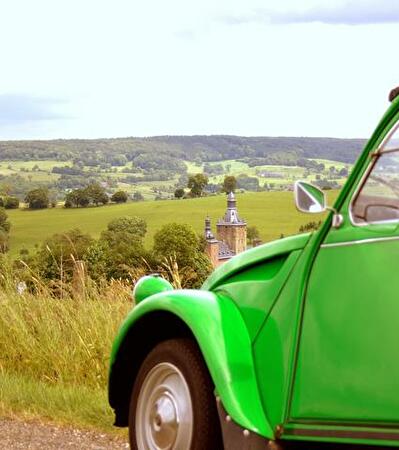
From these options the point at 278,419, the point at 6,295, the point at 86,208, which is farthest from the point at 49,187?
the point at 278,419

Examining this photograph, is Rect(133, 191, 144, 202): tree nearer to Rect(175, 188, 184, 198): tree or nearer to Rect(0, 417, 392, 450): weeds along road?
Rect(175, 188, 184, 198): tree

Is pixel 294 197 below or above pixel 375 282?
above

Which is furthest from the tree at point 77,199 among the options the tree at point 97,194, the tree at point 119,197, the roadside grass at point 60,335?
the roadside grass at point 60,335

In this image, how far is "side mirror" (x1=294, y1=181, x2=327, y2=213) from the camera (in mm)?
3619

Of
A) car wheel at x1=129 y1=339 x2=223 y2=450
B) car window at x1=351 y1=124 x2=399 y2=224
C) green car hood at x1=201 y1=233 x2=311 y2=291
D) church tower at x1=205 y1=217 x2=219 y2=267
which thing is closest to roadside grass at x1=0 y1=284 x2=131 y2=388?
church tower at x1=205 y1=217 x2=219 y2=267

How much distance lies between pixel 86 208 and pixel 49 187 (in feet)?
40.7

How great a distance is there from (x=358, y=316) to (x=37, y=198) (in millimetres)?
97033

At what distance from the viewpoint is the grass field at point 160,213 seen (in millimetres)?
84938

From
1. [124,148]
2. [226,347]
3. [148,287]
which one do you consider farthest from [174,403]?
[124,148]

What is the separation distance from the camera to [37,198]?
98.9 metres

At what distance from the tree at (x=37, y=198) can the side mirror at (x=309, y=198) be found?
9458 cm

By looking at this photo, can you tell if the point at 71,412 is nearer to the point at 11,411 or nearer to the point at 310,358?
the point at 11,411

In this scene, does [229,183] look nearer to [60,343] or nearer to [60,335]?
[60,335]

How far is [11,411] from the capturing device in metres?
7.11
